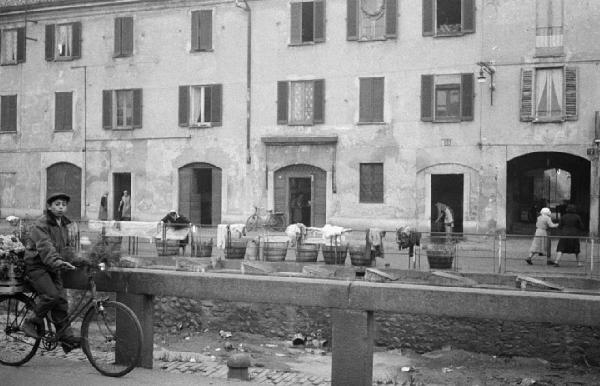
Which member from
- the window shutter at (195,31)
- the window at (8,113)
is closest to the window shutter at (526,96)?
the window shutter at (195,31)

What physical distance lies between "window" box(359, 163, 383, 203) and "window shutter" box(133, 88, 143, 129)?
377 inches

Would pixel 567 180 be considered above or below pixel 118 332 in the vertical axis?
above

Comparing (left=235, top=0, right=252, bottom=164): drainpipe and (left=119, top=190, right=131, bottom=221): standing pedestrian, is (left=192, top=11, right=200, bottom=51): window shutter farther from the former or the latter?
(left=119, top=190, right=131, bottom=221): standing pedestrian

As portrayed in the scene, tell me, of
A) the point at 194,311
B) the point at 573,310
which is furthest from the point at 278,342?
the point at 573,310

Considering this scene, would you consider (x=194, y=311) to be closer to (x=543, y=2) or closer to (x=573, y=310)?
(x=573, y=310)

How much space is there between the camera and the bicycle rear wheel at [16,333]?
6.89 metres

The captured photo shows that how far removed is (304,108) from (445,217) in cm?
695

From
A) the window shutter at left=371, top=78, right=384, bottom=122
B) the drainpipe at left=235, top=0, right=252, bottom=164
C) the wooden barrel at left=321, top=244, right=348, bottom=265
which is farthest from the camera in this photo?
the drainpipe at left=235, top=0, right=252, bottom=164

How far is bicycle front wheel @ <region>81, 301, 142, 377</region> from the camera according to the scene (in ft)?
21.0

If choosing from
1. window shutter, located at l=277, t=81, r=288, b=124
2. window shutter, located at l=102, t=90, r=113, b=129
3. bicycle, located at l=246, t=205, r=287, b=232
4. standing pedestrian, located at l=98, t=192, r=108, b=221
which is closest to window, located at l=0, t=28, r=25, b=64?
window shutter, located at l=102, t=90, r=113, b=129

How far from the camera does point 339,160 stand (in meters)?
26.5

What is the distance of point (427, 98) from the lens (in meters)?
25.1

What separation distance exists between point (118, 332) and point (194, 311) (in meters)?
7.59

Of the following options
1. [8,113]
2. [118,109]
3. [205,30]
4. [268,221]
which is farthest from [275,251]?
[8,113]
